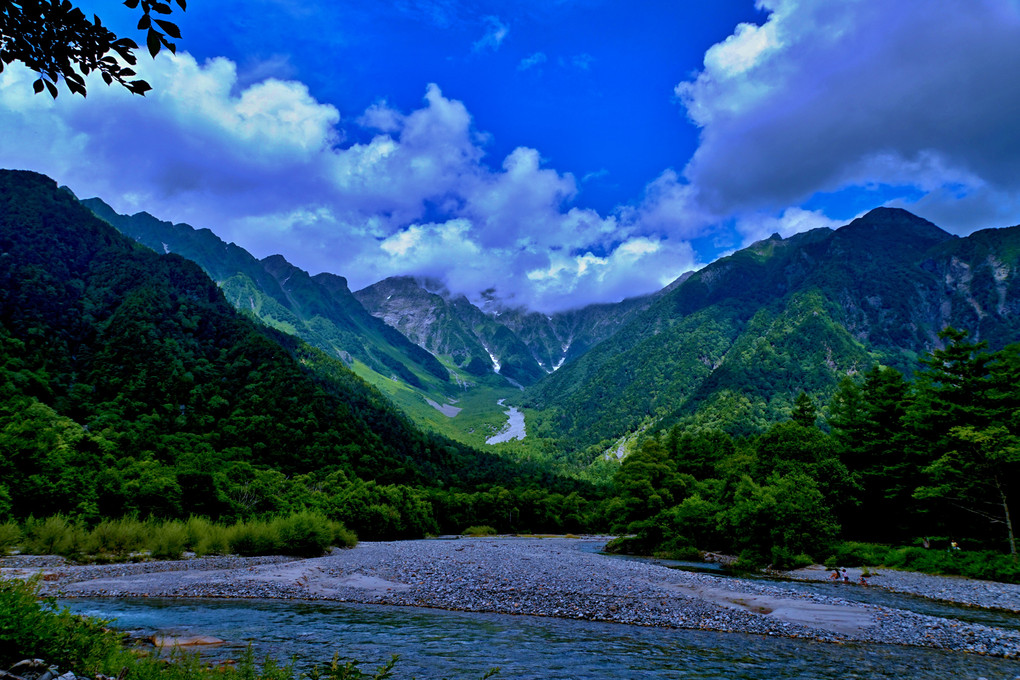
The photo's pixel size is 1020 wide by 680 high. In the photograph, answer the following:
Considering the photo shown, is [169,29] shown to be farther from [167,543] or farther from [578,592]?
[167,543]

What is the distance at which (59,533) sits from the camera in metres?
37.4

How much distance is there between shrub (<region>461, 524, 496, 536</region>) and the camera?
104 m

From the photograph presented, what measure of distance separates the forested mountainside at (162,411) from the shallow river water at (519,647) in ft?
95.8

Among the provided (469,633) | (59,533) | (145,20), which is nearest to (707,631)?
(469,633)

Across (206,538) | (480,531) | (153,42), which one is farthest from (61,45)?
(480,531)

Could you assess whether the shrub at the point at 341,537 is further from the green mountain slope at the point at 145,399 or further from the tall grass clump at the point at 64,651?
the tall grass clump at the point at 64,651

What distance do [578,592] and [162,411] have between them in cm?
10679

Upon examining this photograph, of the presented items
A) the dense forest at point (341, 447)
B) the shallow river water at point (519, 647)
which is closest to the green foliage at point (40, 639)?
the shallow river water at point (519, 647)

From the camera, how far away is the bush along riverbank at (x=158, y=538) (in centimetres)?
3716

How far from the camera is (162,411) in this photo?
345 ft

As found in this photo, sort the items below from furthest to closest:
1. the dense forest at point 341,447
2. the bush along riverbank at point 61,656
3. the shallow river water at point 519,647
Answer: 1. the dense forest at point 341,447
2. the shallow river water at point 519,647
3. the bush along riverbank at point 61,656

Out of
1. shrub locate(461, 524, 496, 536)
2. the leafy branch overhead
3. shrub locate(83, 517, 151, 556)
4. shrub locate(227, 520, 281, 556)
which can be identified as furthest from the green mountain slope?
the leafy branch overhead

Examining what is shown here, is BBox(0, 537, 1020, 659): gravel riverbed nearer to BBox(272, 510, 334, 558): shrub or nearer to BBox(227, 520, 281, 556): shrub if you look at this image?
BBox(227, 520, 281, 556): shrub

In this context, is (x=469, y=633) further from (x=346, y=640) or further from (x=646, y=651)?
(x=646, y=651)
